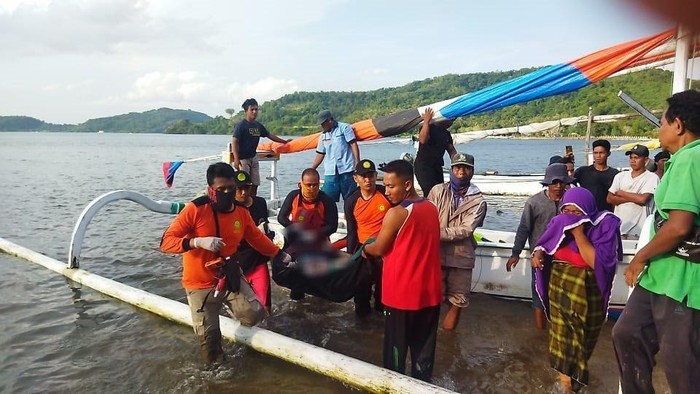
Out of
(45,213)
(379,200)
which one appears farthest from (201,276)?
(45,213)

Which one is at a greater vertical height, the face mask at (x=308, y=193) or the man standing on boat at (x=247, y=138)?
the man standing on boat at (x=247, y=138)

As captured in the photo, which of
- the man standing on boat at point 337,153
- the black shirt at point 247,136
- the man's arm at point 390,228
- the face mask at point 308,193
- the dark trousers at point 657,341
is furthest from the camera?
the black shirt at point 247,136

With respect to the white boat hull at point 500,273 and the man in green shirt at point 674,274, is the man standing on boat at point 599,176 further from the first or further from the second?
the man in green shirt at point 674,274

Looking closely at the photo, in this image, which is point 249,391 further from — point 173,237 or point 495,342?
point 495,342

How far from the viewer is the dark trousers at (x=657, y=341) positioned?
271cm

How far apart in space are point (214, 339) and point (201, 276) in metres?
0.69

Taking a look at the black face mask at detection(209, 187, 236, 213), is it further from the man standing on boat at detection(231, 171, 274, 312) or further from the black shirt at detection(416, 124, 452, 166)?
the black shirt at detection(416, 124, 452, 166)

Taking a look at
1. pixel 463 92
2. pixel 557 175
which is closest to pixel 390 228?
pixel 557 175

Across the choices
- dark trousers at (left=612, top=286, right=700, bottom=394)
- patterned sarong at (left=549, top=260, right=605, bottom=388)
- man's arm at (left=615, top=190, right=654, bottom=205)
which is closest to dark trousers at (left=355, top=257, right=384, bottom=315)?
patterned sarong at (left=549, top=260, right=605, bottom=388)

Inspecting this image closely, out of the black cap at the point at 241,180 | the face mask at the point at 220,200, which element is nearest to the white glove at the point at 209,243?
the face mask at the point at 220,200

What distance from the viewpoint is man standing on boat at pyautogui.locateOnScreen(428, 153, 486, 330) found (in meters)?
5.20

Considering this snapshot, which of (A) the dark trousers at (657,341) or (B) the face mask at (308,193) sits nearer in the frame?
(A) the dark trousers at (657,341)

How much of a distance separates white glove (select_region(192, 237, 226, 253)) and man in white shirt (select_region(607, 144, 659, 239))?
5.11 metres

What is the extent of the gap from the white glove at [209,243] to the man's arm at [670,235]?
10.1 ft
